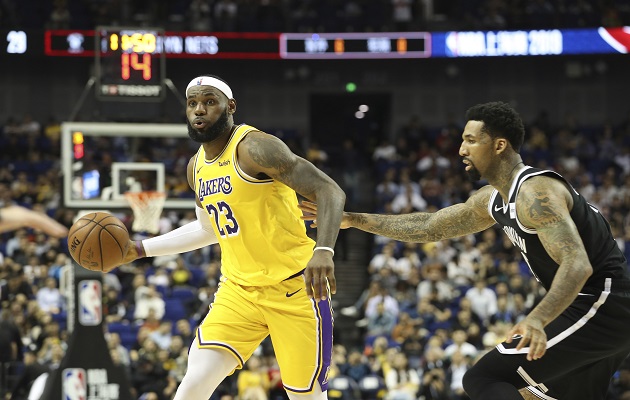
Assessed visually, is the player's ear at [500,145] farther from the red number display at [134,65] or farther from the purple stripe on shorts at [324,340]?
the red number display at [134,65]

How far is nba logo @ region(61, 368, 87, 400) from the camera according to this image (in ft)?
31.5

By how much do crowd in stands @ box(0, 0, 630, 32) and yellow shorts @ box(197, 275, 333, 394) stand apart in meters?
15.4

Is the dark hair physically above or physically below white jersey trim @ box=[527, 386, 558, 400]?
above

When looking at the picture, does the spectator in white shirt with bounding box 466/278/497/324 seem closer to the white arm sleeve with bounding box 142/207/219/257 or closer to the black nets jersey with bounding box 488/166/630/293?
the white arm sleeve with bounding box 142/207/219/257

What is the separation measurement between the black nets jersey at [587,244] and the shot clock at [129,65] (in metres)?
7.59

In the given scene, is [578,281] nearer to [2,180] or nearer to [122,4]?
[2,180]

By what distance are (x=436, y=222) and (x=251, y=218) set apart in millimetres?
1080

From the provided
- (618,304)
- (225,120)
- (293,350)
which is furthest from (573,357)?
(225,120)

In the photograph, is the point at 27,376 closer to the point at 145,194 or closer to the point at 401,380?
the point at 145,194

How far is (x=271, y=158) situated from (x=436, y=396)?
7.39 m

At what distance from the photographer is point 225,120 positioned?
17.8 feet

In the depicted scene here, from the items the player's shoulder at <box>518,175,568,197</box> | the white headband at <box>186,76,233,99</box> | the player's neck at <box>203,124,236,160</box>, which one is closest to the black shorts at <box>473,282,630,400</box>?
the player's shoulder at <box>518,175,568,197</box>

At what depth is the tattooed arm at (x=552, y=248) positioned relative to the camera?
4172mm

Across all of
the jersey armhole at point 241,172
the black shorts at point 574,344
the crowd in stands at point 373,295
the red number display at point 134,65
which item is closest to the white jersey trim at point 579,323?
the black shorts at point 574,344
